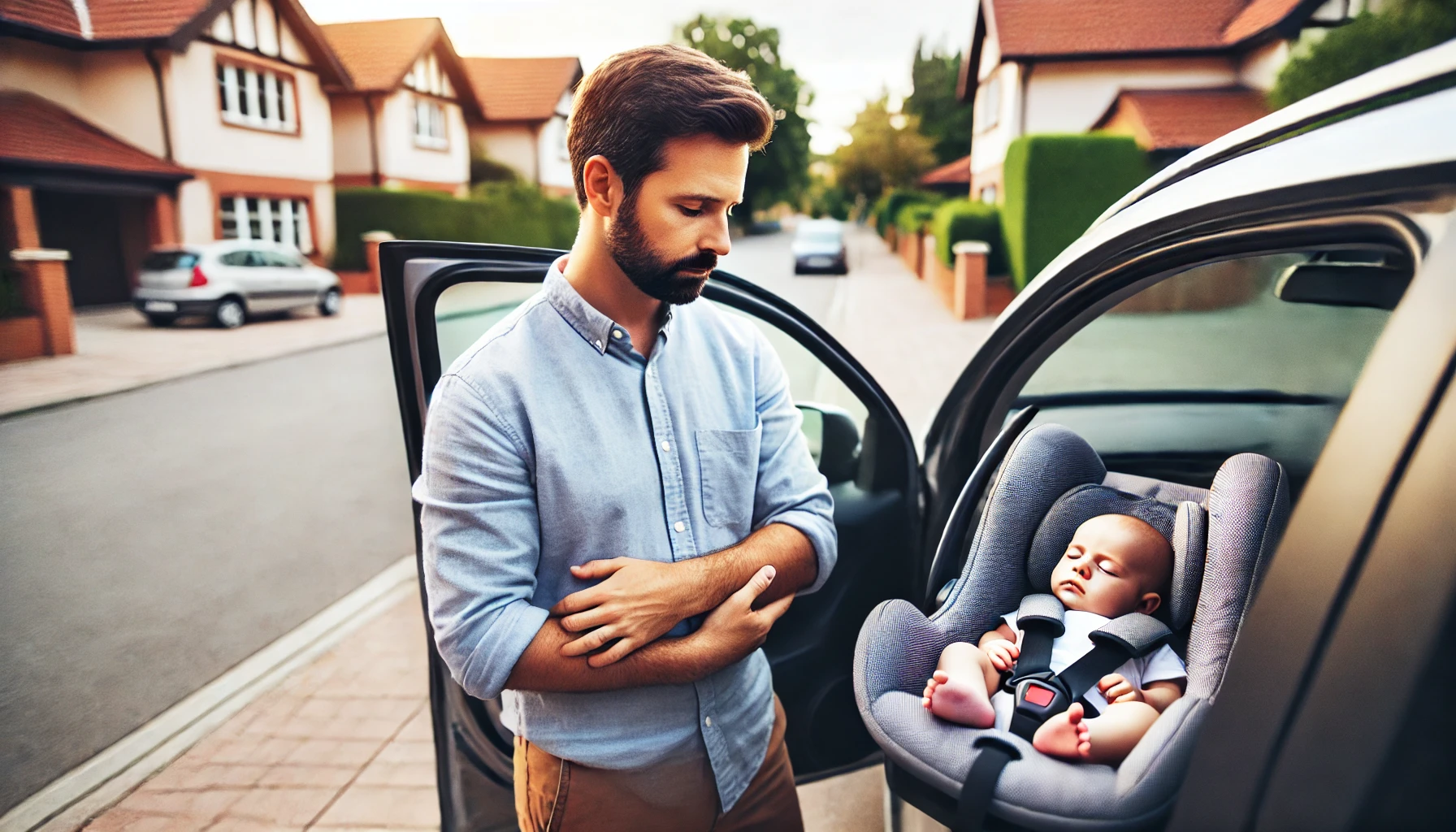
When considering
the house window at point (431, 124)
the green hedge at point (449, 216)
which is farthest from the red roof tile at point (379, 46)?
the green hedge at point (449, 216)

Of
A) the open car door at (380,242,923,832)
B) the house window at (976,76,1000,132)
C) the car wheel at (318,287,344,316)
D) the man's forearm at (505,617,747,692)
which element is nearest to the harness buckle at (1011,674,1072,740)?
the man's forearm at (505,617,747,692)

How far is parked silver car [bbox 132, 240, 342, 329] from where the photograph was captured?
284cm

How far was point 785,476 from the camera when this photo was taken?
5.50 ft

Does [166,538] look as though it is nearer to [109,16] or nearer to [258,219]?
[258,219]

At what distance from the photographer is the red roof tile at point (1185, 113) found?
2537 mm

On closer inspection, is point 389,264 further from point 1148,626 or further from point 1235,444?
point 1235,444

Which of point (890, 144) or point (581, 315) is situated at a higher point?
point (890, 144)

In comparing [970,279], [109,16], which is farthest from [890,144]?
[109,16]

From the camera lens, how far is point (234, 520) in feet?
Answer: 16.7

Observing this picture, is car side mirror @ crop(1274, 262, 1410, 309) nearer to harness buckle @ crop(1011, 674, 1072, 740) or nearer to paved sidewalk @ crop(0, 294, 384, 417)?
harness buckle @ crop(1011, 674, 1072, 740)

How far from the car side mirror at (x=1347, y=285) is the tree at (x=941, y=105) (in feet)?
10.9

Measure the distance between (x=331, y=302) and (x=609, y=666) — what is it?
3549 millimetres

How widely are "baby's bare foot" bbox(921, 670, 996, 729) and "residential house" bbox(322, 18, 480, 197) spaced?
7.96ft

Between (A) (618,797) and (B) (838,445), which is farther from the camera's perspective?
(B) (838,445)
